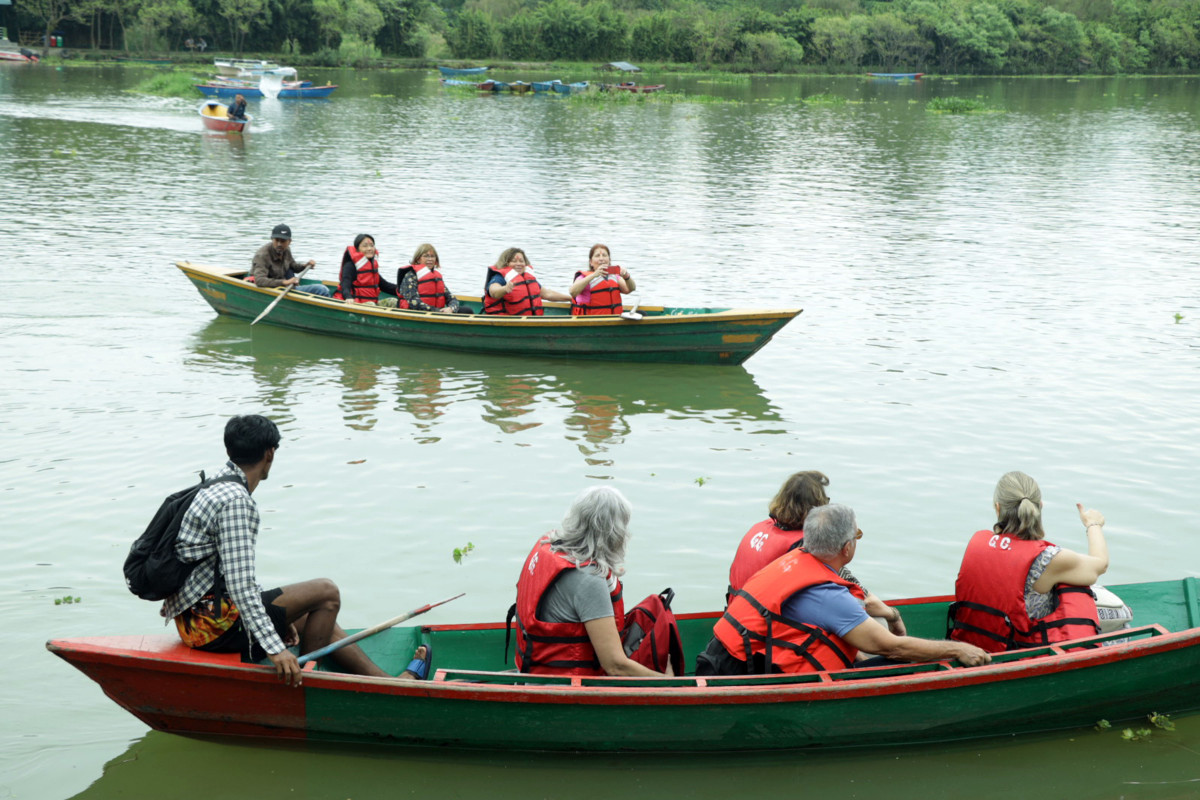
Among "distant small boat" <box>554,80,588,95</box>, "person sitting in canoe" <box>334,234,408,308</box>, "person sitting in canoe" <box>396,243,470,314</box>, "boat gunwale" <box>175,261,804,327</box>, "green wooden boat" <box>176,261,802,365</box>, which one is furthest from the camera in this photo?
"distant small boat" <box>554,80,588,95</box>

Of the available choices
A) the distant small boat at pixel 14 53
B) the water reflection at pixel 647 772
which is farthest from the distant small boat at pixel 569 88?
the water reflection at pixel 647 772

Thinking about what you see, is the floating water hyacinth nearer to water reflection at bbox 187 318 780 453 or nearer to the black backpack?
water reflection at bbox 187 318 780 453

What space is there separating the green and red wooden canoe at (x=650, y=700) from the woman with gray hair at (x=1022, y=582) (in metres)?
0.15

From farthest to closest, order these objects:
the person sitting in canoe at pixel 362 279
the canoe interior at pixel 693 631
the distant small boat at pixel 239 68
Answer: the distant small boat at pixel 239 68
the person sitting in canoe at pixel 362 279
the canoe interior at pixel 693 631

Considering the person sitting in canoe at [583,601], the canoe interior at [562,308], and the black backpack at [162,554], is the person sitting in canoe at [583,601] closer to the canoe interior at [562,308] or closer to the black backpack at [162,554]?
the black backpack at [162,554]

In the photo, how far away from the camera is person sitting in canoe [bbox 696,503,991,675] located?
4988mm

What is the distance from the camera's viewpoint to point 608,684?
5.14 m

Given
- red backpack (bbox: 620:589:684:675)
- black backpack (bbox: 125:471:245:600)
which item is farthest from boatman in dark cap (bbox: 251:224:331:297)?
red backpack (bbox: 620:589:684:675)

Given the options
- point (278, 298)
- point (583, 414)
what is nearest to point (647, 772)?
point (583, 414)

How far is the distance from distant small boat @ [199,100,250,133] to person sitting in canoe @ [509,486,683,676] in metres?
33.8

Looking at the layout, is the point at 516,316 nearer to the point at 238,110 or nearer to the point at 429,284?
the point at 429,284

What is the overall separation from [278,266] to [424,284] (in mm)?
2075

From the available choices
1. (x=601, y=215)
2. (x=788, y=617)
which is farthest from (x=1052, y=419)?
(x=601, y=215)

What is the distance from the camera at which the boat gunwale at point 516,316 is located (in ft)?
39.1
